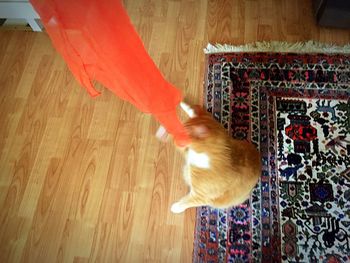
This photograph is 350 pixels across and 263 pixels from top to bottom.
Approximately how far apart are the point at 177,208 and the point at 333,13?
3.44ft

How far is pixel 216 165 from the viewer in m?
0.88

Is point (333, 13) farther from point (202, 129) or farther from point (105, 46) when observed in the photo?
point (105, 46)

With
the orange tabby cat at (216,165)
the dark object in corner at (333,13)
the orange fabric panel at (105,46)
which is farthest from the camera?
the dark object in corner at (333,13)

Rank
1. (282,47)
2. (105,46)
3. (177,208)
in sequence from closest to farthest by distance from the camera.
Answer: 1. (105,46)
2. (177,208)
3. (282,47)

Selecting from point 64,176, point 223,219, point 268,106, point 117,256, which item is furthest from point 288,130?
point 64,176

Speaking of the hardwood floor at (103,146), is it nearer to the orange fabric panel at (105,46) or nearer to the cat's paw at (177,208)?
the cat's paw at (177,208)

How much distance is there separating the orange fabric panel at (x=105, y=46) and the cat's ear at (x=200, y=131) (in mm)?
168

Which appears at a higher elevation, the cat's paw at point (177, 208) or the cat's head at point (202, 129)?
the cat's head at point (202, 129)

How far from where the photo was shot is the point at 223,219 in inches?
46.0

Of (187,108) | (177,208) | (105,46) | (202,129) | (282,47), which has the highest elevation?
(105,46)

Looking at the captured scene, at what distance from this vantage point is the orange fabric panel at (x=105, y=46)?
0.55m

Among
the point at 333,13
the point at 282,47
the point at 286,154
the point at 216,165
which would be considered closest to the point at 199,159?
the point at 216,165

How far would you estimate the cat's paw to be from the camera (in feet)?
3.76

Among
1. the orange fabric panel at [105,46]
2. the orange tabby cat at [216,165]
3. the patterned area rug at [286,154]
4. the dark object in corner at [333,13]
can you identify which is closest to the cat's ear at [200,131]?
the orange tabby cat at [216,165]
